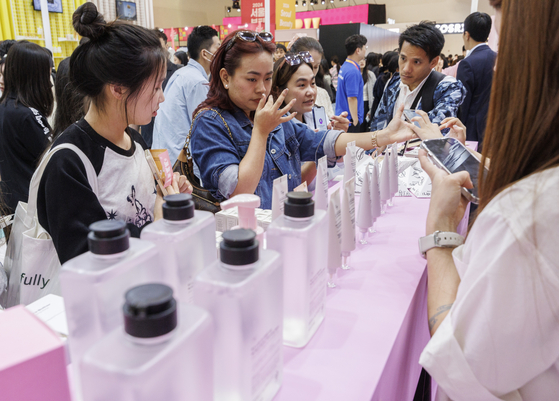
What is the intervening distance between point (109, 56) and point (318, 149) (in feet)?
3.46

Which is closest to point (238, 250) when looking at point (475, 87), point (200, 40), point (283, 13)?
point (200, 40)

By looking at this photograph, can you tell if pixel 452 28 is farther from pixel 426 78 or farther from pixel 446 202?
pixel 446 202

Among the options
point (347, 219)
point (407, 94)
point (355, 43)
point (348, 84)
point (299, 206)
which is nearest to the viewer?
point (299, 206)

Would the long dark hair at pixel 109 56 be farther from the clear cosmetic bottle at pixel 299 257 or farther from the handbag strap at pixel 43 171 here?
the clear cosmetic bottle at pixel 299 257

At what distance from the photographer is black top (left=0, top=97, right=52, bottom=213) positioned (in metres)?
2.50

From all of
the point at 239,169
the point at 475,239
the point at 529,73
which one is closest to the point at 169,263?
the point at 475,239

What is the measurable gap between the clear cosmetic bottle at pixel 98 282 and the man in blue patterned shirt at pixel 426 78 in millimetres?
2390

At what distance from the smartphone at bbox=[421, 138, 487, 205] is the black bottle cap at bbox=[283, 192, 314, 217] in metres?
0.51

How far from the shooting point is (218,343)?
20.1 inches

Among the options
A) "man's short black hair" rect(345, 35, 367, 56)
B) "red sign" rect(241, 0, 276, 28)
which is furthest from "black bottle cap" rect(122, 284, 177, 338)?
"red sign" rect(241, 0, 276, 28)

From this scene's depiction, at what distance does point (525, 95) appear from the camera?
2.12 ft

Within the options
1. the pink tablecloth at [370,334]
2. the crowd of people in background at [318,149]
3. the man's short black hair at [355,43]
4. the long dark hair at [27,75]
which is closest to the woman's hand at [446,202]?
the crowd of people in background at [318,149]

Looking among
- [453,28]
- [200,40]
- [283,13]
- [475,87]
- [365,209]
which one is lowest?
[365,209]

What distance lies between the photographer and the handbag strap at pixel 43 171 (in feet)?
3.62
